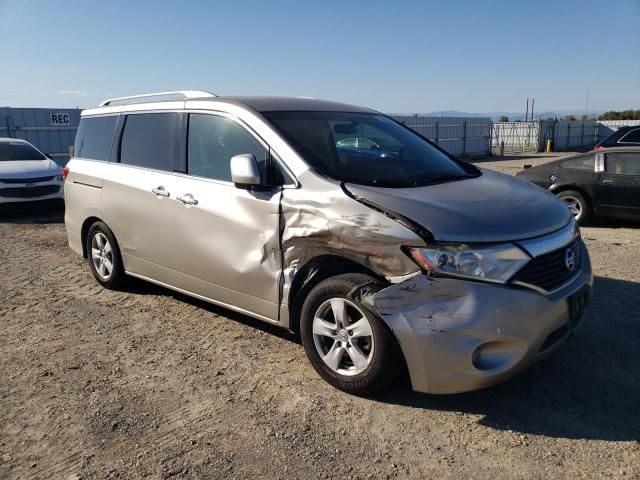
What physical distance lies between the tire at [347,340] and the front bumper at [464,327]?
0.14m

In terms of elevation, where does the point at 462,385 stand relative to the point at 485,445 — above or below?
above

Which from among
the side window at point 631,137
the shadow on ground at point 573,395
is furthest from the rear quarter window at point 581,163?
the shadow on ground at point 573,395

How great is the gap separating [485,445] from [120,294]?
12.8 feet

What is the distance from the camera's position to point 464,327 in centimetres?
290

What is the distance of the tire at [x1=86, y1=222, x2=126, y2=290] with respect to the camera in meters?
5.34

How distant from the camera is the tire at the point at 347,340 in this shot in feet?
10.3

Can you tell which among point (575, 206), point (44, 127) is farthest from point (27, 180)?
point (575, 206)

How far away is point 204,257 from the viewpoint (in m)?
4.20

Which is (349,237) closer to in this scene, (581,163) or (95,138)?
(95,138)

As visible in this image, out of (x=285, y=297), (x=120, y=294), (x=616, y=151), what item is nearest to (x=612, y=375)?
(x=285, y=297)

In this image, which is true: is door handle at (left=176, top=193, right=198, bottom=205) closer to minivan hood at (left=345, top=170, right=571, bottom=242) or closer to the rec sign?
minivan hood at (left=345, top=170, right=571, bottom=242)

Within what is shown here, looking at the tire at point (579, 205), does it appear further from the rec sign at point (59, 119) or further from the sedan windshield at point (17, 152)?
the rec sign at point (59, 119)

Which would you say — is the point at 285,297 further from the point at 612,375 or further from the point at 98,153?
the point at 98,153

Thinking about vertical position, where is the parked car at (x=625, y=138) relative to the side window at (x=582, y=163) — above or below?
above
